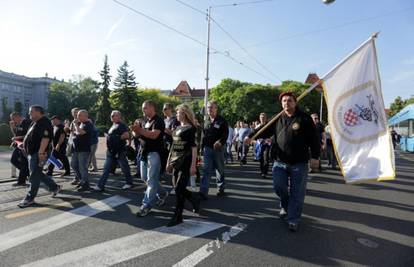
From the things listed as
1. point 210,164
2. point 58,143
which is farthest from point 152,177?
point 58,143

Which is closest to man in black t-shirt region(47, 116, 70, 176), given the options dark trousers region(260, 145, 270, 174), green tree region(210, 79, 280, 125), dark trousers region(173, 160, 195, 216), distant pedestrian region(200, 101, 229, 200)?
distant pedestrian region(200, 101, 229, 200)

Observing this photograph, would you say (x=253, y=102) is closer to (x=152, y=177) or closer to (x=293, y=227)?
(x=152, y=177)

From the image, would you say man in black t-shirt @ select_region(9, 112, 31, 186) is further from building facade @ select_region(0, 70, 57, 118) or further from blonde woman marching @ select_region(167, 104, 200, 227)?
building facade @ select_region(0, 70, 57, 118)

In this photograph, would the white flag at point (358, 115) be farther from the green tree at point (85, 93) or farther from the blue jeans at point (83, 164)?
the green tree at point (85, 93)

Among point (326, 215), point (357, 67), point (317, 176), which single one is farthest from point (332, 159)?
point (357, 67)

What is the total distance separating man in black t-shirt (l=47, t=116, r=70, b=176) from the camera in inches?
378

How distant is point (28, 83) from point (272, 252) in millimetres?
121913

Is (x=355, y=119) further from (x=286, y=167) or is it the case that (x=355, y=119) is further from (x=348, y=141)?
(x=286, y=167)

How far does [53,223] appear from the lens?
523cm

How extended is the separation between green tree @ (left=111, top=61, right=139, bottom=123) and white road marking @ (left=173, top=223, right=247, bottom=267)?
60836 mm

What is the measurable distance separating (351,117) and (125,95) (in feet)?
209

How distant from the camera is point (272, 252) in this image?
13.6ft

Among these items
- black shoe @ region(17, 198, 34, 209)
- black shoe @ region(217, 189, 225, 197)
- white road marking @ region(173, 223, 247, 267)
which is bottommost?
white road marking @ region(173, 223, 247, 267)

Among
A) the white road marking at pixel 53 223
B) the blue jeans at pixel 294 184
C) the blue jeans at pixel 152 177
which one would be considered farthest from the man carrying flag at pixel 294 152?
the white road marking at pixel 53 223
